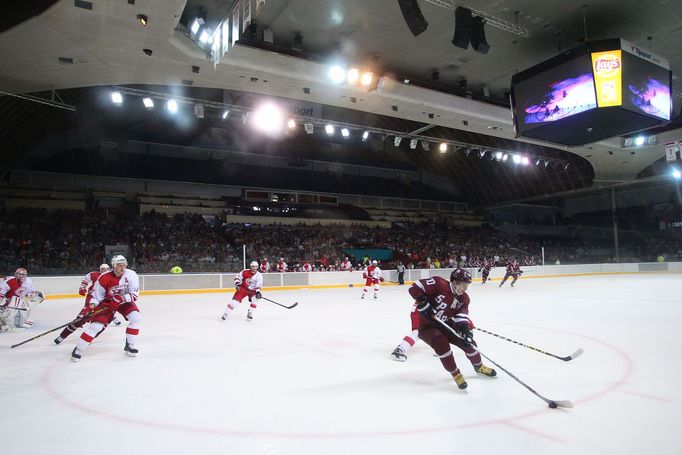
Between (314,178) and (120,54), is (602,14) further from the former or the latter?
(314,178)

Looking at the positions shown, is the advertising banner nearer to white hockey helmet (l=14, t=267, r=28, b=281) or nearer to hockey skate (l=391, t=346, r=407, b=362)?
hockey skate (l=391, t=346, r=407, b=362)

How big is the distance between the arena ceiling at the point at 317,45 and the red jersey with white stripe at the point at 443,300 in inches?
244

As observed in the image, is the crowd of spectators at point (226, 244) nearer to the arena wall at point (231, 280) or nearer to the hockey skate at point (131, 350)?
the arena wall at point (231, 280)

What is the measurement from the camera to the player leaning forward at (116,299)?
16.9ft

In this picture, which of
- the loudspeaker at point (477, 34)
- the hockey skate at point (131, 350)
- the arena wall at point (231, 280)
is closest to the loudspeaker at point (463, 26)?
the loudspeaker at point (477, 34)

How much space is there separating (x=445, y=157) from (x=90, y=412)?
3038cm

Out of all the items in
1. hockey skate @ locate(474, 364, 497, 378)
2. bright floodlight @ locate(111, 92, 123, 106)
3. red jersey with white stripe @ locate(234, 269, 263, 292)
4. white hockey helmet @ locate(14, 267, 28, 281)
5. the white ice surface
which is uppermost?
bright floodlight @ locate(111, 92, 123, 106)

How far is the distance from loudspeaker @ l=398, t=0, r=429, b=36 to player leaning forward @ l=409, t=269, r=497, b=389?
4.46 m

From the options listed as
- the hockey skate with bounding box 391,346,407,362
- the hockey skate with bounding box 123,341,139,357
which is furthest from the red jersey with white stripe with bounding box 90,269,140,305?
the hockey skate with bounding box 391,346,407,362

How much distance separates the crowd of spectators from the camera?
47.7 ft

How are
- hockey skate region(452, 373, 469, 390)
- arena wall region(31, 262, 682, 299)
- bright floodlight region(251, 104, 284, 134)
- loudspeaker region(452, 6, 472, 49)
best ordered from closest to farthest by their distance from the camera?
hockey skate region(452, 373, 469, 390), loudspeaker region(452, 6, 472, 49), arena wall region(31, 262, 682, 299), bright floodlight region(251, 104, 284, 134)

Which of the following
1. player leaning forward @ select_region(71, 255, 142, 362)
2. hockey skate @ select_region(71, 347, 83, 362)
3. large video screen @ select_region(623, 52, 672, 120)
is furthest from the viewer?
large video screen @ select_region(623, 52, 672, 120)

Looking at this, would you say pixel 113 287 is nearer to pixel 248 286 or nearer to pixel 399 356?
pixel 248 286

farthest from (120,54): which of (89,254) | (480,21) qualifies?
(89,254)
